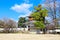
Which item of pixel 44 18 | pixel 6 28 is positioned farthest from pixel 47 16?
pixel 6 28

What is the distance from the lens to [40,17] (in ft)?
148

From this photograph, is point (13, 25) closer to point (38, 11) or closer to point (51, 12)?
point (38, 11)

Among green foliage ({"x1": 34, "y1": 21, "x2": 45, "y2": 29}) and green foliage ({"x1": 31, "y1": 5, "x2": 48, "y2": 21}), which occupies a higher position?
green foliage ({"x1": 31, "y1": 5, "x2": 48, "y2": 21})

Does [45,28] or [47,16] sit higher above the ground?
[47,16]

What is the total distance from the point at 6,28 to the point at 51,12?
569 inches

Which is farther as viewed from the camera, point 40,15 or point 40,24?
point 40,15

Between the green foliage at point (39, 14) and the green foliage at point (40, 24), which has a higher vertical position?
the green foliage at point (39, 14)

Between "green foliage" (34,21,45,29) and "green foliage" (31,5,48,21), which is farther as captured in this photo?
"green foliage" (31,5,48,21)

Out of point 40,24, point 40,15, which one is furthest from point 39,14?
point 40,24

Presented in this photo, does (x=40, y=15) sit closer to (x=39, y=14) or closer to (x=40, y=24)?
(x=39, y=14)

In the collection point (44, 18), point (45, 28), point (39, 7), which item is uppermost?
point (39, 7)

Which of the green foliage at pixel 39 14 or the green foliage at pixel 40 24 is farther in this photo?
the green foliage at pixel 39 14

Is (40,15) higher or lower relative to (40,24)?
higher

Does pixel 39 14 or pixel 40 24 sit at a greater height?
pixel 39 14
